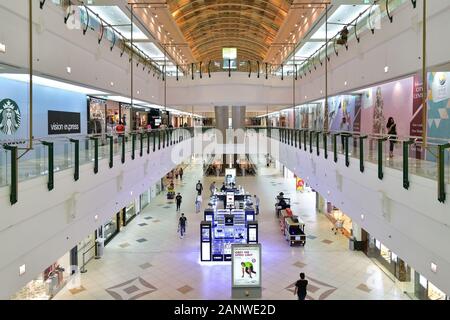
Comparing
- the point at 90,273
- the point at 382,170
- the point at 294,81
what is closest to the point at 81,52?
the point at 90,273

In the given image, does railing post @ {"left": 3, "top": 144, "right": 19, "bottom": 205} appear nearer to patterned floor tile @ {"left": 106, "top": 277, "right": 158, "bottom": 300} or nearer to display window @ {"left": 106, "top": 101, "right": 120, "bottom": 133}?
patterned floor tile @ {"left": 106, "top": 277, "right": 158, "bottom": 300}

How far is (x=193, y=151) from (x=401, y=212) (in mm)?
23251

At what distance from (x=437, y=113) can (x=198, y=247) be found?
11752 mm

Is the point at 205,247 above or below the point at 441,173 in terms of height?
below

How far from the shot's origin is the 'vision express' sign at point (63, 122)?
1312cm

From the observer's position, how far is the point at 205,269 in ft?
51.2

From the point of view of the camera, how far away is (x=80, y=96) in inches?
619

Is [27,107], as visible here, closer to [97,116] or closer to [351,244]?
[97,116]

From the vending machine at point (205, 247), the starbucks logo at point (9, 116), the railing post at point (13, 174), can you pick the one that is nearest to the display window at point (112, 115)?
the vending machine at point (205, 247)

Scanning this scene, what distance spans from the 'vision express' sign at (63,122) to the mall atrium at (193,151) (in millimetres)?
85

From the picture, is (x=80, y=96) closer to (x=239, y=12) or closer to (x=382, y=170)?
(x=382, y=170)

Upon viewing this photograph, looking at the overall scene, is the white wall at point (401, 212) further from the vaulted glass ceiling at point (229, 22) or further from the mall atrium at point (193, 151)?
the vaulted glass ceiling at point (229, 22)

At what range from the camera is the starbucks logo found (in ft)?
33.1

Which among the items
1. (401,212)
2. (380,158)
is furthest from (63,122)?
(401,212)
